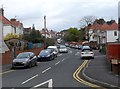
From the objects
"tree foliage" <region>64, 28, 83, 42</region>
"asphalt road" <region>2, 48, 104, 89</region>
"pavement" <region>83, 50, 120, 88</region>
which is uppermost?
"tree foliage" <region>64, 28, 83, 42</region>

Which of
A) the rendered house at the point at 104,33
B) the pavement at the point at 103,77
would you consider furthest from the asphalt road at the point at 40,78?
the rendered house at the point at 104,33

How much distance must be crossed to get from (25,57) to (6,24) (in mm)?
45142

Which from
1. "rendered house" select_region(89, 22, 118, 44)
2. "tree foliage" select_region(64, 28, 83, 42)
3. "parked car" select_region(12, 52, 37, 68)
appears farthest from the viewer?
"tree foliage" select_region(64, 28, 83, 42)

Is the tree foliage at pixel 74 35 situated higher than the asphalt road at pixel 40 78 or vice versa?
the tree foliage at pixel 74 35

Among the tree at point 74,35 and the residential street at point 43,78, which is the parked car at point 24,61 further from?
the tree at point 74,35

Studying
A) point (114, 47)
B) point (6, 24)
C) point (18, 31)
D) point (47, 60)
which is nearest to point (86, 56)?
point (47, 60)

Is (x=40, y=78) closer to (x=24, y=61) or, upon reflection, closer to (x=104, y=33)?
(x=24, y=61)

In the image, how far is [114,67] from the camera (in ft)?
78.4

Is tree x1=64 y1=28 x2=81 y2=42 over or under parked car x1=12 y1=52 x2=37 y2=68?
over

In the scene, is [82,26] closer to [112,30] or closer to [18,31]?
[112,30]

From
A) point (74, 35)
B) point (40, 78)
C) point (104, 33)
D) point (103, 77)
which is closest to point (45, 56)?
point (40, 78)

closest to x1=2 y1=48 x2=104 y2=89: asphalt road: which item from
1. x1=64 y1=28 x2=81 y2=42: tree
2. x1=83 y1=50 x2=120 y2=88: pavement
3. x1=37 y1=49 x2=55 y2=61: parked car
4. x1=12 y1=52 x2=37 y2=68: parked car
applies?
x1=83 y1=50 x2=120 y2=88: pavement

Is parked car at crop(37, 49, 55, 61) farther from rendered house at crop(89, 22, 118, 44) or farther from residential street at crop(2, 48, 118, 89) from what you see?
rendered house at crop(89, 22, 118, 44)

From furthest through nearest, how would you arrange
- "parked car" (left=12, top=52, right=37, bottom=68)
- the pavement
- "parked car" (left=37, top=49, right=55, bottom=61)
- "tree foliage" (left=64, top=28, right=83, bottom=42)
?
"tree foliage" (left=64, top=28, right=83, bottom=42) < "parked car" (left=37, top=49, right=55, bottom=61) < "parked car" (left=12, top=52, right=37, bottom=68) < the pavement
